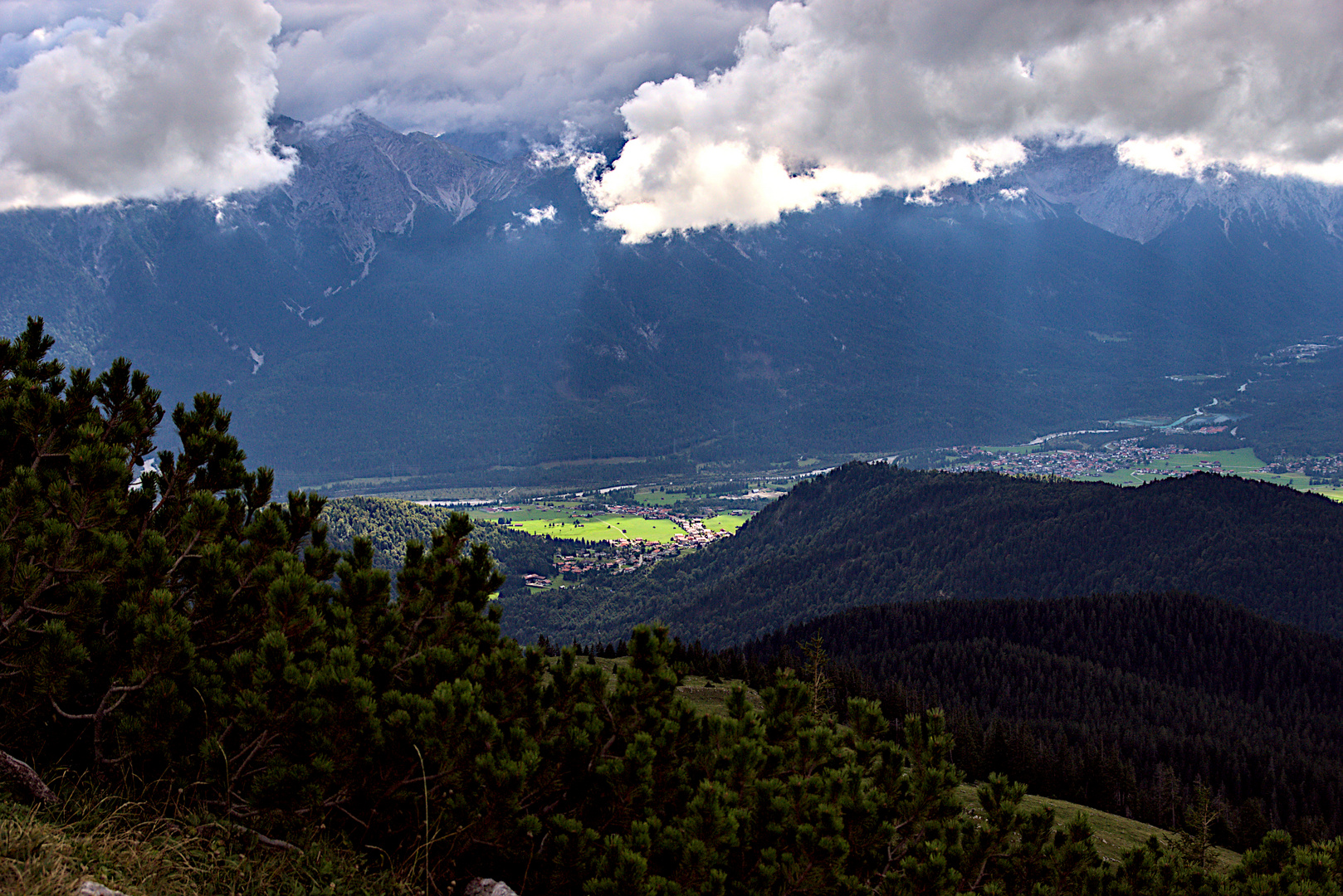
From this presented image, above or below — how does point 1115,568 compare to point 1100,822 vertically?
above

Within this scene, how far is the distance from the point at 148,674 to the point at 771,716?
9395mm

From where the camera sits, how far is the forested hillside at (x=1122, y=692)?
74312mm

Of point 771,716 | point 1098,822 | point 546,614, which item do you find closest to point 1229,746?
point 1098,822

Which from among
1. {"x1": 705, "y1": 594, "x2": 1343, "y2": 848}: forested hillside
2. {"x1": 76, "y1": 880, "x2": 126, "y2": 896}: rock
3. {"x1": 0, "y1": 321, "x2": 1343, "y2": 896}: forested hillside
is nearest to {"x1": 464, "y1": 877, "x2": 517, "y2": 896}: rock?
{"x1": 0, "y1": 321, "x2": 1343, "y2": 896}: forested hillside

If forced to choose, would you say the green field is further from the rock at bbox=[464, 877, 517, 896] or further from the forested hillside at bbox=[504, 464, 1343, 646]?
the forested hillside at bbox=[504, 464, 1343, 646]

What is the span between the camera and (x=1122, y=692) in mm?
104250

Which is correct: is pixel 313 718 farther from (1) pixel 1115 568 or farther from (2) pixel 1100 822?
(1) pixel 1115 568

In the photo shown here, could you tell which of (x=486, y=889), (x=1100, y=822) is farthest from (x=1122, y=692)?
(x=486, y=889)

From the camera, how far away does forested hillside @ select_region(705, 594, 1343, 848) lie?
74312 millimetres

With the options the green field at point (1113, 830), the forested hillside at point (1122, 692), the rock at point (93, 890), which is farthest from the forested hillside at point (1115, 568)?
the rock at point (93, 890)

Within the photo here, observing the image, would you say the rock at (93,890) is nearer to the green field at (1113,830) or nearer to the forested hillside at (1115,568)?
the green field at (1113,830)

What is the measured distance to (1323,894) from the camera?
48.6 feet

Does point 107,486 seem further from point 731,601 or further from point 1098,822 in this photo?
point 731,601

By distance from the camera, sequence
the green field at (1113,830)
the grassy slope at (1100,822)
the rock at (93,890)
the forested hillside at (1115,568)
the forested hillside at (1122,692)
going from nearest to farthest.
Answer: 1. the rock at (93,890)
2. the grassy slope at (1100,822)
3. the green field at (1113,830)
4. the forested hillside at (1122,692)
5. the forested hillside at (1115,568)
